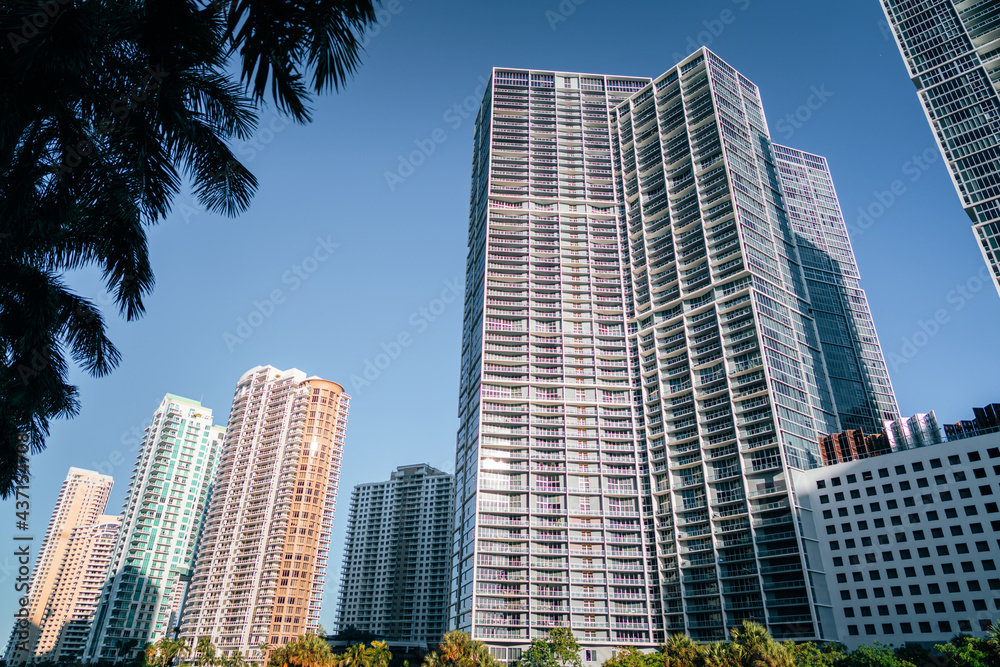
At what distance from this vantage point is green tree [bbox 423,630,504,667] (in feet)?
287

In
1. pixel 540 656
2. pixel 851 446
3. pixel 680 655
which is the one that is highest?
pixel 851 446

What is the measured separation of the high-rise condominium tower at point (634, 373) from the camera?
10925cm

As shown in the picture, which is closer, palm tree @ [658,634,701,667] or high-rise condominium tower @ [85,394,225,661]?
palm tree @ [658,634,701,667]

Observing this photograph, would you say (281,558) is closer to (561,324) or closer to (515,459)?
(515,459)

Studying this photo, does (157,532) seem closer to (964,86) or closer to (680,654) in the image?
(680,654)

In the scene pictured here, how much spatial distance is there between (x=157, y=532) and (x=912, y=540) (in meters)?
178

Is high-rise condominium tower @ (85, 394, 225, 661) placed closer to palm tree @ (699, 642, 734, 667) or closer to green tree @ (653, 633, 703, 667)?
green tree @ (653, 633, 703, 667)

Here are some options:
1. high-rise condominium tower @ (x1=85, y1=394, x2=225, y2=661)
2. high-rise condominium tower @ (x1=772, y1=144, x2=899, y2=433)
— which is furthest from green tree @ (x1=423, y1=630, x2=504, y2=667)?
high-rise condominium tower @ (x1=772, y1=144, x2=899, y2=433)

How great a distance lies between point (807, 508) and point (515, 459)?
52529 millimetres

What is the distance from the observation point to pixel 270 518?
159 m

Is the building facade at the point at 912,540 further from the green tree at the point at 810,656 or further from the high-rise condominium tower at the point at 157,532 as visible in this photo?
the high-rise condominium tower at the point at 157,532

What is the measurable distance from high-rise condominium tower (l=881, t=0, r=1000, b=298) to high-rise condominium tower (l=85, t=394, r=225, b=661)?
201 meters

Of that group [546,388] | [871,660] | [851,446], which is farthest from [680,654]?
[546,388]

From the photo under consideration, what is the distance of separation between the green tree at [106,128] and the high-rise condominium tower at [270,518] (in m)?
152
